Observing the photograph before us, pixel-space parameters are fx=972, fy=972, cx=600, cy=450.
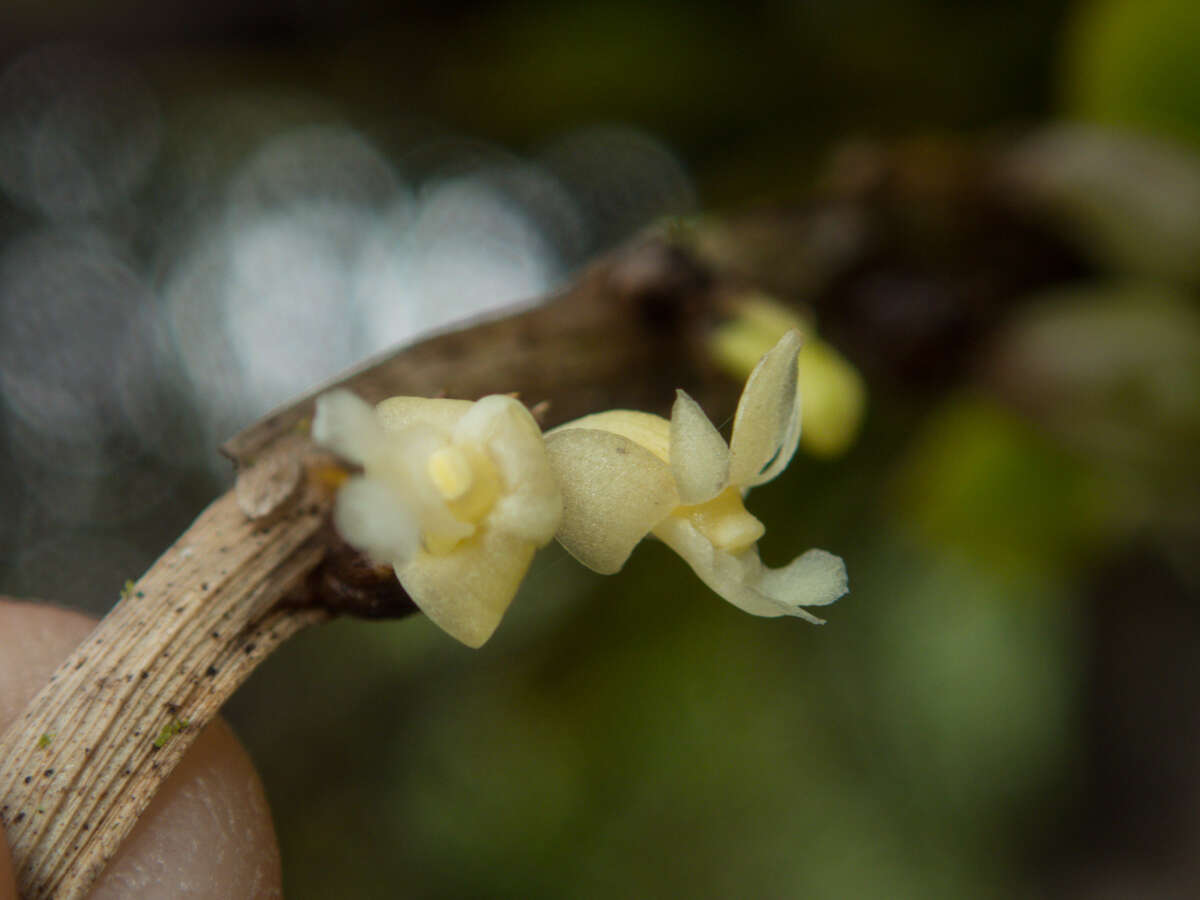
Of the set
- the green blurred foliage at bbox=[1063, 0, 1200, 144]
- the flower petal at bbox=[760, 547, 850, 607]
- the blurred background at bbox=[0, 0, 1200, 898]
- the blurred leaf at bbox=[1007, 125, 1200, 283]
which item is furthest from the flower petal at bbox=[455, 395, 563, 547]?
the green blurred foliage at bbox=[1063, 0, 1200, 144]

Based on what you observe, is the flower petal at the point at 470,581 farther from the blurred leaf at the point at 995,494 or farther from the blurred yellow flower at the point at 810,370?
the blurred leaf at the point at 995,494

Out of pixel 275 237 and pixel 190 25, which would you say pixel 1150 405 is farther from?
pixel 275 237

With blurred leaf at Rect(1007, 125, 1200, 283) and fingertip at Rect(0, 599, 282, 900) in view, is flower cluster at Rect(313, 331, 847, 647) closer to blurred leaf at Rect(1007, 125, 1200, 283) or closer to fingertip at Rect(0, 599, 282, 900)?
fingertip at Rect(0, 599, 282, 900)

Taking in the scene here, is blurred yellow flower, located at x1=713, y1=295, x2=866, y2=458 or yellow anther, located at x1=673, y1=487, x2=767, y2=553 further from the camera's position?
blurred yellow flower, located at x1=713, y1=295, x2=866, y2=458

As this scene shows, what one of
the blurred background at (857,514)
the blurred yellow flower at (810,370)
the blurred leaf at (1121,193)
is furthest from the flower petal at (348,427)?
the blurred leaf at (1121,193)

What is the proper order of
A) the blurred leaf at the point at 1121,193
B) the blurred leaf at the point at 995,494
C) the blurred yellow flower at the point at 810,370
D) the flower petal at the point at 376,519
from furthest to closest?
the blurred leaf at the point at 995,494 → the blurred leaf at the point at 1121,193 → the blurred yellow flower at the point at 810,370 → the flower petal at the point at 376,519

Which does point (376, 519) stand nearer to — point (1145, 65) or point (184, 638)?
point (184, 638)
